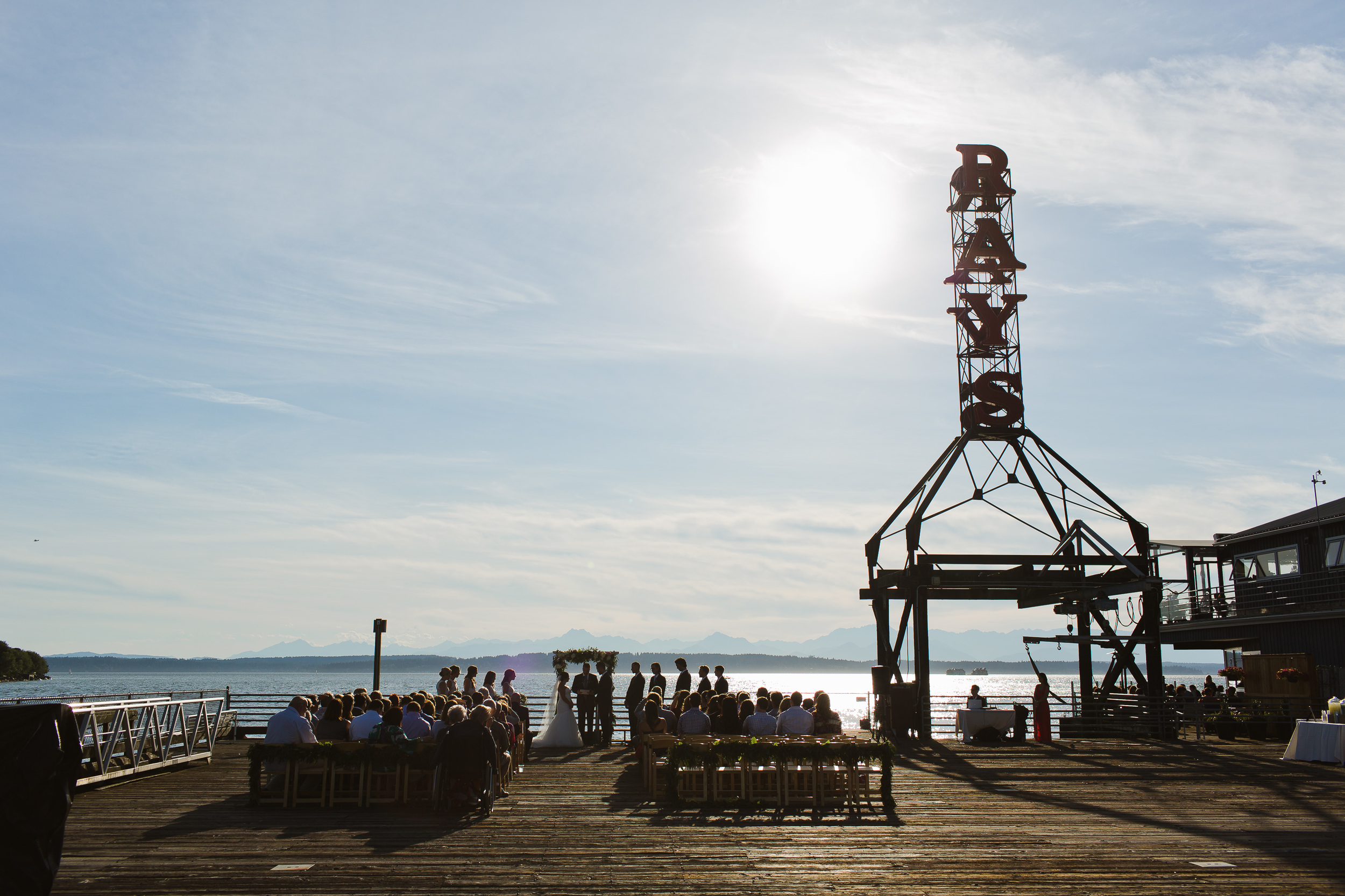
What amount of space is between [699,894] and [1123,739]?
19945 millimetres

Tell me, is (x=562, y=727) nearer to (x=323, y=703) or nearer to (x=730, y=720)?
(x=730, y=720)

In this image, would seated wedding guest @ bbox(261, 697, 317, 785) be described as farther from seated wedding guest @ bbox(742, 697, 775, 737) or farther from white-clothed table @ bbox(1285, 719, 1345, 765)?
white-clothed table @ bbox(1285, 719, 1345, 765)

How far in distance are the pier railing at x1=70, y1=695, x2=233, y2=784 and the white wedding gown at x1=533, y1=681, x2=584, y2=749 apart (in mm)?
6579

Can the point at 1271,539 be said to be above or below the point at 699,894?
above

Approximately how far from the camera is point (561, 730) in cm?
2150

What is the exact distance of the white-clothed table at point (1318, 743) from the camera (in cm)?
1805

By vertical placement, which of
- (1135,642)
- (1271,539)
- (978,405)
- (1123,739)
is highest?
(978,405)

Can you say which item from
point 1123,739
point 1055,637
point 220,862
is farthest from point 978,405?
point 220,862

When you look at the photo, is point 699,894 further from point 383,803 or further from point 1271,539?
point 1271,539

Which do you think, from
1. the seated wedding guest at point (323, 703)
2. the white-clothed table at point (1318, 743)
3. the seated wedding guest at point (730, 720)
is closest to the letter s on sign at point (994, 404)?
the white-clothed table at point (1318, 743)

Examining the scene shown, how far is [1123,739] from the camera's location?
80.2ft

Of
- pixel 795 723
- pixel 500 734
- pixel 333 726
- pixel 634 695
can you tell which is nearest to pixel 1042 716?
pixel 634 695

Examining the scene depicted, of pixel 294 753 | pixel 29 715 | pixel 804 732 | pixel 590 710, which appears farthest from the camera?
pixel 590 710

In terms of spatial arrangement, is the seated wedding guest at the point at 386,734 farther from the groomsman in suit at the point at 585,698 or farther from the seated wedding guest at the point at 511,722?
the groomsman in suit at the point at 585,698
